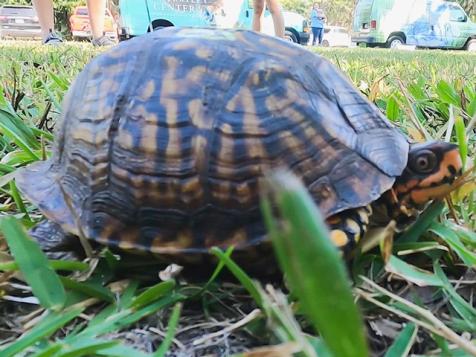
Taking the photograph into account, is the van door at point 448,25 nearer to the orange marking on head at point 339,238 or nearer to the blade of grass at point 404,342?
the orange marking on head at point 339,238

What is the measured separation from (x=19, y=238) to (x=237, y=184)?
1.00 ft

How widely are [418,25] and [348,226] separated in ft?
57.9

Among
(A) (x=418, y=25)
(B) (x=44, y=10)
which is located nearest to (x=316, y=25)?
(A) (x=418, y=25)

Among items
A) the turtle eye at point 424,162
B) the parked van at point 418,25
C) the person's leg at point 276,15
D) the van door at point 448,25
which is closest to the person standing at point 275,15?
the person's leg at point 276,15

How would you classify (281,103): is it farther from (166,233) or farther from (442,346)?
(442,346)

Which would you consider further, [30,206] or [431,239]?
[30,206]

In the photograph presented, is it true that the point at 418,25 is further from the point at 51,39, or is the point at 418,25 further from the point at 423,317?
the point at 423,317

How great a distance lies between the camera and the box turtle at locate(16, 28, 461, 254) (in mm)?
871

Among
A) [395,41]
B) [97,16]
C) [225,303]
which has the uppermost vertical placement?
[225,303]

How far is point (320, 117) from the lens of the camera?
92cm

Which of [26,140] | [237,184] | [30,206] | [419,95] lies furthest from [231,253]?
[419,95]

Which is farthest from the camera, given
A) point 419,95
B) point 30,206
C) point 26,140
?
point 419,95

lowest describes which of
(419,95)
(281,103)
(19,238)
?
(419,95)

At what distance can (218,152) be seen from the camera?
882 millimetres
